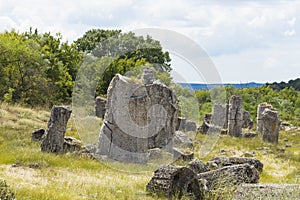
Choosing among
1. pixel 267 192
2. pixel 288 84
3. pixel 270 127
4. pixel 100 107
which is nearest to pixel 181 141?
pixel 270 127

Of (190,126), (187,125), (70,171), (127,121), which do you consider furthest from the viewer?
(190,126)

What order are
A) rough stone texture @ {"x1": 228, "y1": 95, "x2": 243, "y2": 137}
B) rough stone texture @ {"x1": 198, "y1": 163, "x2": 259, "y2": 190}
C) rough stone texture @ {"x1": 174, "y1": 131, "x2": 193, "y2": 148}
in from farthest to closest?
rough stone texture @ {"x1": 228, "y1": 95, "x2": 243, "y2": 137} < rough stone texture @ {"x1": 174, "y1": 131, "x2": 193, "y2": 148} < rough stone texture @ {"x1": 198, "y1": 163, "x2": 259, "y2": 190}

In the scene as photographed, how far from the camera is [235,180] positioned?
962cm

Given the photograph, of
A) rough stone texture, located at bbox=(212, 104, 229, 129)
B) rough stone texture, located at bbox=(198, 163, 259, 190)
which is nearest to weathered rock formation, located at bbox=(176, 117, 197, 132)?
rough stone texture, located at bbox=(212, 104, 229, 129)

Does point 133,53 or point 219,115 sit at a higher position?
point 133,53

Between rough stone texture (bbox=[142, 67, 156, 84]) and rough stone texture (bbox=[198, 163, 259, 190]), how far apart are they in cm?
681

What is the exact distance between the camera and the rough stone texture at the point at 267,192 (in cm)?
770

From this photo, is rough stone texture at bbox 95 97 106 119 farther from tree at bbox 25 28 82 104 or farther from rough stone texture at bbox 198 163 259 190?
rough stone texture at bbox 198 163 259 190

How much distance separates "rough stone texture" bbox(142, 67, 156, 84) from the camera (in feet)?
54.2

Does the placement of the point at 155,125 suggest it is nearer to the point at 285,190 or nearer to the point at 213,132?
the point at 285,190

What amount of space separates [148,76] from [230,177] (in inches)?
299

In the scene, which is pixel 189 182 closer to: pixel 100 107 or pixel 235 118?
pixel 100 107

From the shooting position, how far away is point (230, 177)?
9734mm

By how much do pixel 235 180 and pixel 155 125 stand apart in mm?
7016
